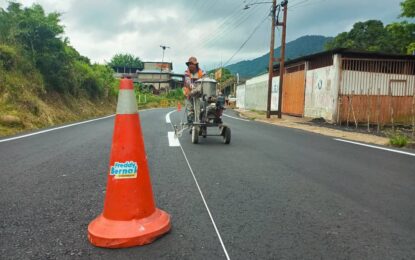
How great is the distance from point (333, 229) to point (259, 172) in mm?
2322

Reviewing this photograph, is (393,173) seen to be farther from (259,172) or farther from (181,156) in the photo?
(181,156)

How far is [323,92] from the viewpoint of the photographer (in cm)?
2009

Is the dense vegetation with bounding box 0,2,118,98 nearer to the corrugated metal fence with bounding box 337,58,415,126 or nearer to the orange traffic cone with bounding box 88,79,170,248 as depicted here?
the orange traffic cone with bounding box 88,79,170,248

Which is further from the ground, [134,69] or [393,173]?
[134,69]

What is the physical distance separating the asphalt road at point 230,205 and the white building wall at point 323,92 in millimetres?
12503

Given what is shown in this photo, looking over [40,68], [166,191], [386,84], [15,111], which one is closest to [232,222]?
[166,191]

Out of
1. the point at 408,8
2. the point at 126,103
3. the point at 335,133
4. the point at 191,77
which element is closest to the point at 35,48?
the point at 191,77

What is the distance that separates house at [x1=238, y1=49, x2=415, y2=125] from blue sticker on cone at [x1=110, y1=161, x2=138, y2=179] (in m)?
15.4

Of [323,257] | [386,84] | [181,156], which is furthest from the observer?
[386,84]

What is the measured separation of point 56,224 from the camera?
305 centimetres

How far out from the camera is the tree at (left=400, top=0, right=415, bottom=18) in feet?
87.0

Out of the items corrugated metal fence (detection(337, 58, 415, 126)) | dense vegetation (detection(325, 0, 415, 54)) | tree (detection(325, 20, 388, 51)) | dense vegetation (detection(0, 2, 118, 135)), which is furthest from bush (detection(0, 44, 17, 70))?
tree (detection(325, 20, 388, 51))

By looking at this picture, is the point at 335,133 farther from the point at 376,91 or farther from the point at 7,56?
the point at 7,56

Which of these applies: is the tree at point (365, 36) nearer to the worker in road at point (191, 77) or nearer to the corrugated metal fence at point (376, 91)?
the corrugated metal fence at point (376, 91)
